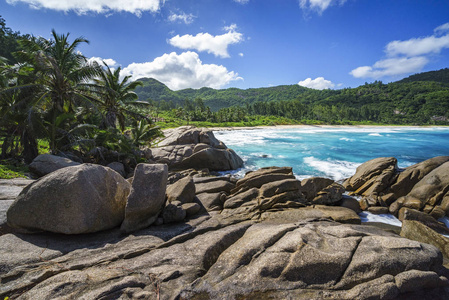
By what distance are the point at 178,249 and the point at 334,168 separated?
76.0ft

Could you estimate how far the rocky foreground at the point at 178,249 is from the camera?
14.2 ft

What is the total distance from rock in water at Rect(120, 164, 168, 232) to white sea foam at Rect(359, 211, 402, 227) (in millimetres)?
10679

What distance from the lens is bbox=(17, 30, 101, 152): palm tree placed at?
15.3m

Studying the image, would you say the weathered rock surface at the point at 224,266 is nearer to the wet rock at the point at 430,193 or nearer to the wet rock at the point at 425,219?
the wet rock at the point at 425,219

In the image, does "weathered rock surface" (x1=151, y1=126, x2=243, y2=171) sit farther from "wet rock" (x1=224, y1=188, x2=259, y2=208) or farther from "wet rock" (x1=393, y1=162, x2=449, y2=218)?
"wet rock" (x1=393, y1=162, x2=449, y2=218)

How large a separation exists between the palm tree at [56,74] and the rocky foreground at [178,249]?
9.07m

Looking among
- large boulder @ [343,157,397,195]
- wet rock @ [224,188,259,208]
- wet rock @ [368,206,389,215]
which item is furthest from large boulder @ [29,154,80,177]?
large boulder @ [343,157,397,195]

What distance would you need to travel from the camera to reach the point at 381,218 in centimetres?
1130

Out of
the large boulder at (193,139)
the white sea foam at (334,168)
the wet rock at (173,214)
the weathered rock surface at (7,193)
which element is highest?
the large boulder at (193,139)

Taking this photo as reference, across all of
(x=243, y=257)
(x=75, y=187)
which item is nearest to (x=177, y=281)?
(x=243, y=257)

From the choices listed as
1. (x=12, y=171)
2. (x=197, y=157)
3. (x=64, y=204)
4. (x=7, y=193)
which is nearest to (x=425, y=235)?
(x=64, y=204)

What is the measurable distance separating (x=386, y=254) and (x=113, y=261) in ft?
21.6

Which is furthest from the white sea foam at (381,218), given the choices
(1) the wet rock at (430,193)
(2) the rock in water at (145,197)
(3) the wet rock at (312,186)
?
(2) the rock in water at (145,197)

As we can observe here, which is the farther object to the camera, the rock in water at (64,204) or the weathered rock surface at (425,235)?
the weathered rock surface at (425,235)
